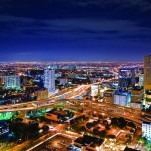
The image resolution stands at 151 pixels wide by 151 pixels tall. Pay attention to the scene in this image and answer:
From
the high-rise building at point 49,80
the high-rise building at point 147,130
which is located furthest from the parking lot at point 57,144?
the high-rise building at point 49,80

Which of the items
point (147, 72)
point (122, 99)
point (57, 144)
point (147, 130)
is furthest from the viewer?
point (147, 72)

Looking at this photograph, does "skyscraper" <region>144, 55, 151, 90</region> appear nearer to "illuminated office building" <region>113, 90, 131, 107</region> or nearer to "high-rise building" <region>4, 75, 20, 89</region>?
"illuminated office building" <region>113, 90, 131, 107</region>

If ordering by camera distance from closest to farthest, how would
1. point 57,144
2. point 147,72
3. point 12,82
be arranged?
1. point 57,144
2. point 147,72
3. point 12,82

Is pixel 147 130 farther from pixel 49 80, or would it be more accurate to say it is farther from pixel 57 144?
pixel 49 80

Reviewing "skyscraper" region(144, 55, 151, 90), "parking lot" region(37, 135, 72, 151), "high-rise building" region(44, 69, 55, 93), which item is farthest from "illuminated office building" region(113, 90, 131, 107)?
"parking lot" region(37, 135, 72, 151)

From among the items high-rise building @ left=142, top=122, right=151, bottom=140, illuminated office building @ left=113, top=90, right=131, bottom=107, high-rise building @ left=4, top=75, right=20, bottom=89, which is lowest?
high-rise building @ left=142, top=122, right=151, bottom=140

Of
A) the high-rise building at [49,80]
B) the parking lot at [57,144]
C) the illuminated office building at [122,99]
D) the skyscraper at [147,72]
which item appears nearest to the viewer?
the parking lot at [57,144]

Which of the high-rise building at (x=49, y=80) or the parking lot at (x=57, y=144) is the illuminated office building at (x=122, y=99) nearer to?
the high-rise building at (x=49, y=80)

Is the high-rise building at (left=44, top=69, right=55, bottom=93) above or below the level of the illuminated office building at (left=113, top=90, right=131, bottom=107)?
above

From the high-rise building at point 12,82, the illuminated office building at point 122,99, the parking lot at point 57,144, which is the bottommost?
the parking lot at point 57,144

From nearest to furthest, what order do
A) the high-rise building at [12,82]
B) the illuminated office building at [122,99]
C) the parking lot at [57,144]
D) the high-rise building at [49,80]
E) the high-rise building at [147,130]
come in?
the parking lot at [57,144] → the high-rise building at [147,130] → the illuminated office building at [122,99] → the high-rise building at [49,80] → the high-rise building at [12,82]

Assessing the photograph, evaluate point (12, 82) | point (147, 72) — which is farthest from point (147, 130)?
point (12, 82)
